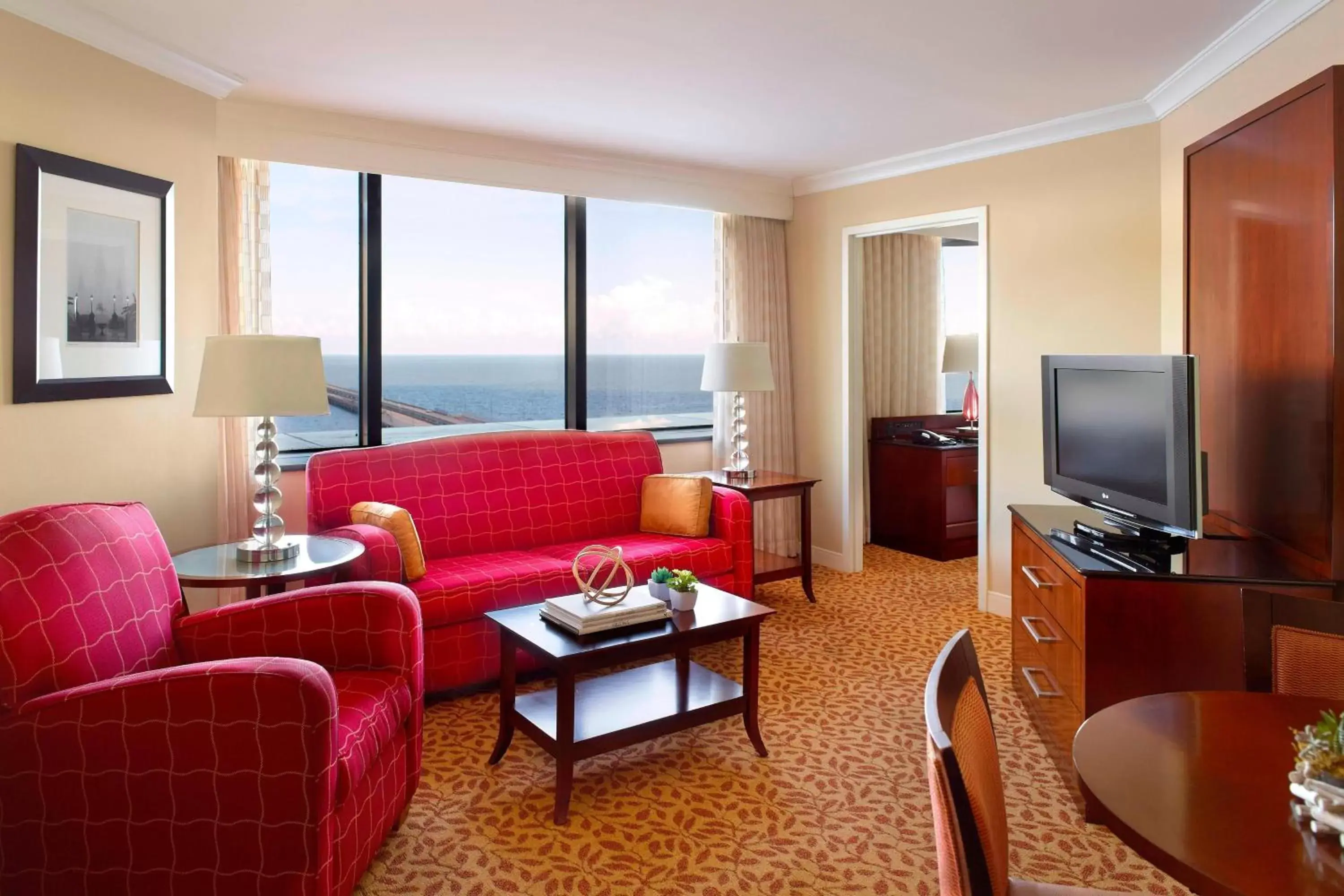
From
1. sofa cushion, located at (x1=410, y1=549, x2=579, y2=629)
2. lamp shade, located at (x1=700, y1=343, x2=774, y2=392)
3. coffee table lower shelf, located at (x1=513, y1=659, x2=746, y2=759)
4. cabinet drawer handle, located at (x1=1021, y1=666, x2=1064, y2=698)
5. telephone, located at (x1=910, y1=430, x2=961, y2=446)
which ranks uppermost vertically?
lamp shade, located at (x1=700, y1=343, x2=774, y2=392)

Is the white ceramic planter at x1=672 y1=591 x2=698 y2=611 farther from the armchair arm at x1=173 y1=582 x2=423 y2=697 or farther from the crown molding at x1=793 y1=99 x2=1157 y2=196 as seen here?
the crown molding at x1=793 y1=99 x2=1157 y2=196

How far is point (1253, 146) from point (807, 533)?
9.12ft

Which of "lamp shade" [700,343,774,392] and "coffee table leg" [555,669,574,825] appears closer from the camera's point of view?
"coffee table leg" [555,669,574,825]

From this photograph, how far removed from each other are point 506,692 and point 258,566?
96cm

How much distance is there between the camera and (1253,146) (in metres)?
2.94

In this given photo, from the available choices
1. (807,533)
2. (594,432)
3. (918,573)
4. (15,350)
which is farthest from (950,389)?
(15,350)

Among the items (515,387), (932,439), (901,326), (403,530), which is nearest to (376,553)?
(403,530)

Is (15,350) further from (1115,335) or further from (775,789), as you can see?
(1115,335)

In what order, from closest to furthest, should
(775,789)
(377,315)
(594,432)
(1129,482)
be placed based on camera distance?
1. (775,789)
2. (1129,482)
3. (377,315)
4. (594,432)

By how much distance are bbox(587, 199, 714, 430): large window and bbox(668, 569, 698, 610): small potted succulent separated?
2.52m

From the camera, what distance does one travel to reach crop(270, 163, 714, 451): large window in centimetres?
445

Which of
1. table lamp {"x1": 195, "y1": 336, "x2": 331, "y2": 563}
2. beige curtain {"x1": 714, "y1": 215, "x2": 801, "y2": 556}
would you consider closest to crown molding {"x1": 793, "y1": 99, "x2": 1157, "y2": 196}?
beige curtain {"x1": 714, "y1": 215, "x2": 801, "y2": 556}

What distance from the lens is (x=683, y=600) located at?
3061 mm

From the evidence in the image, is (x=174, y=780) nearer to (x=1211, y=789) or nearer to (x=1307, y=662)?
(x=1211, y=789)
